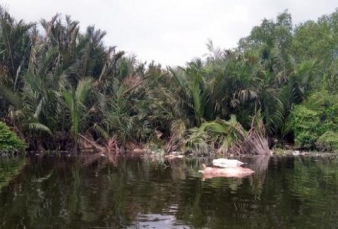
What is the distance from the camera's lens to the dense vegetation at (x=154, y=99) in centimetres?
2595

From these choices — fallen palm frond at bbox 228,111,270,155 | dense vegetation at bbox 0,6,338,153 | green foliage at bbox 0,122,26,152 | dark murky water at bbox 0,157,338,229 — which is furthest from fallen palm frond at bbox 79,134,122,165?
dark murky water at bbox 0,157,338,229

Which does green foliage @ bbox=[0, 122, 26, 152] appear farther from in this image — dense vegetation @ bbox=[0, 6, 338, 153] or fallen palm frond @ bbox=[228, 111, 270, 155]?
fallen palm frond @ bbox=[228, 111, 270, 155]

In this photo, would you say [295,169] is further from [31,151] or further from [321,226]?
[31,151]

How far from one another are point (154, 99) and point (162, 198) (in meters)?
17.0

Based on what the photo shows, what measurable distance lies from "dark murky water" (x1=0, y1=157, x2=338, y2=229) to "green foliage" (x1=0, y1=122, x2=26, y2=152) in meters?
5.94

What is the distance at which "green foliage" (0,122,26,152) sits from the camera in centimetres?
2401

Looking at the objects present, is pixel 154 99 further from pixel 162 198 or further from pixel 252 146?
pixel 162 198

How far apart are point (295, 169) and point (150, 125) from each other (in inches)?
458

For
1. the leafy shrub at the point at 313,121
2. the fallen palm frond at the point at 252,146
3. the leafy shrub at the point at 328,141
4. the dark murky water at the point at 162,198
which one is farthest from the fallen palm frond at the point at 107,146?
the leafy shrub at the point at 328,141

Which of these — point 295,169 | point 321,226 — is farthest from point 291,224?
point 295,169

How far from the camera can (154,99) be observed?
28.2 metres

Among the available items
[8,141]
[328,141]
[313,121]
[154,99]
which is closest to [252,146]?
[313,121]

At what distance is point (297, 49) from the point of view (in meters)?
41.4

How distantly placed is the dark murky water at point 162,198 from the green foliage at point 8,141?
5944 mm
